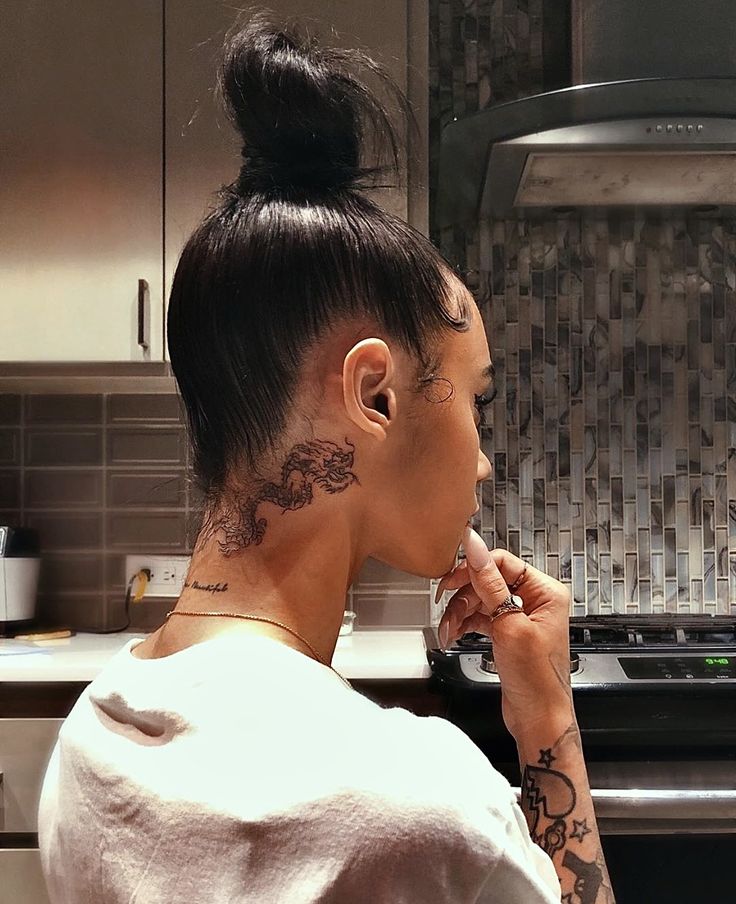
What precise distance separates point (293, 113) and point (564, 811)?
20.2 inches

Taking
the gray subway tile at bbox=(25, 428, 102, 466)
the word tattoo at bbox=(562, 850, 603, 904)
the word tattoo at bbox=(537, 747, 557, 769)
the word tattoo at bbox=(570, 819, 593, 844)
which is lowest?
the word tattoo at bbox=(562, 850, 603, 904)

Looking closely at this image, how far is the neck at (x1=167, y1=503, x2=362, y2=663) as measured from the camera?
0.50 m

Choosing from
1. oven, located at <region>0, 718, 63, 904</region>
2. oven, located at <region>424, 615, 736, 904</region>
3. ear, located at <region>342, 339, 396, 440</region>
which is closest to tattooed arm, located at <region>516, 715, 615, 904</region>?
ear, located at <region>342, 339, 396, 440</region>

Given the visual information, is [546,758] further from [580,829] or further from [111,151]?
[111,151]

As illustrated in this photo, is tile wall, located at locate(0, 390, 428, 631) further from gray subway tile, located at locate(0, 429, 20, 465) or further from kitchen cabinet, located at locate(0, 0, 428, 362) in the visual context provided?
kitchen cabinet, located at locate(0, 0, 428, 362)

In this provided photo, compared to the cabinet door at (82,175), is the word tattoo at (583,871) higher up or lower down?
lower down

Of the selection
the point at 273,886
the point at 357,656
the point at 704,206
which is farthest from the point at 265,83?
the point at 704,206

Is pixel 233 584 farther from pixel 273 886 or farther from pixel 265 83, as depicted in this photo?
pixel 265 83

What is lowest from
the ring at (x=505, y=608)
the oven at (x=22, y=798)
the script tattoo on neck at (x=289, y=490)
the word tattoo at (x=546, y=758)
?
the oven at (x=22, y=798)

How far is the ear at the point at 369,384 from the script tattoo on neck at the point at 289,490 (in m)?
0.03

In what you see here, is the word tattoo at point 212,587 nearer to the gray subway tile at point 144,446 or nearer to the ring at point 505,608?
the ring at point 505,608

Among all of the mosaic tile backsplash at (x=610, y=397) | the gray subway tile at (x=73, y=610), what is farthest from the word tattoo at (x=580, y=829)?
the gray subway tile at (x=73, y=610)

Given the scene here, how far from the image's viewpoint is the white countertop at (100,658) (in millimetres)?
1493

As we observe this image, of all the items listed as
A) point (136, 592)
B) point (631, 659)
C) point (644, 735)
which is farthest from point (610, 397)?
point (136, 592)
